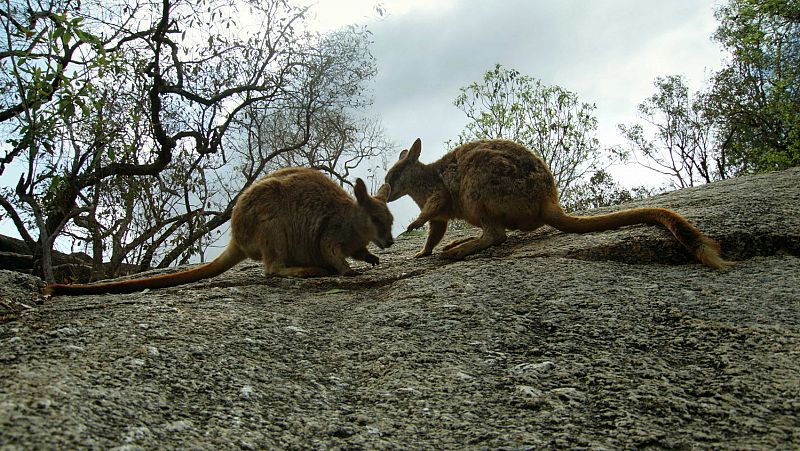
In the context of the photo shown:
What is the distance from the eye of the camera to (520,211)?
21.1ft

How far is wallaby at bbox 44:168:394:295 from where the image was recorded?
6.21 metres

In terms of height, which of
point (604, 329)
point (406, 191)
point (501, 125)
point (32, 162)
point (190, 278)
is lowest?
point (604, 329)

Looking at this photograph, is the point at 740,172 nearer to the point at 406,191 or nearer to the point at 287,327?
the point at 406,191

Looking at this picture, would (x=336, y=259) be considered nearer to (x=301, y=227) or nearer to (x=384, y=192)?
(x=301, y=227)

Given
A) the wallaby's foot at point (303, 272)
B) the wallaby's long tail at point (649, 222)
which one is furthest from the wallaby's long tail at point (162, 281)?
the wallaby's long tail at point (649, 222)

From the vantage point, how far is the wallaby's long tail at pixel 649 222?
4812 millimetres

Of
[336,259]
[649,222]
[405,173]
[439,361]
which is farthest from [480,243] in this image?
[439,361]

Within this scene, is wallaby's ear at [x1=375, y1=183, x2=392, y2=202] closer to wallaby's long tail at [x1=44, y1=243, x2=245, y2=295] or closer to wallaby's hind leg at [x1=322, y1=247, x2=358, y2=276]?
wallaby's hind leg at [x1=322, y1=247, x2=358, y2=276]

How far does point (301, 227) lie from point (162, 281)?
59.7 inches

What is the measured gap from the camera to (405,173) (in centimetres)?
791

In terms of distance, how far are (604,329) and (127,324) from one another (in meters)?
2.72

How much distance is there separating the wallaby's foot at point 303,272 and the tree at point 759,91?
620 inches

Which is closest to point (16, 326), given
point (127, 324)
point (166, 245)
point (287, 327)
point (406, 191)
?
point (127, 324)

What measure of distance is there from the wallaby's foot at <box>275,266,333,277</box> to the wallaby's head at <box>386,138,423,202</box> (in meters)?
1.83
